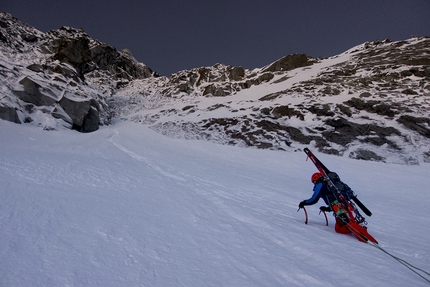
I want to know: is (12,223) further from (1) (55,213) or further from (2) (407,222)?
(2) (407,222)

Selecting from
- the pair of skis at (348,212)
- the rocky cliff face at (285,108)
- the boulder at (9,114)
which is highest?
the rocky cliff face at (285,108)

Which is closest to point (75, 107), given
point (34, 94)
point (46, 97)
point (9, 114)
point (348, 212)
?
point (46, 97)

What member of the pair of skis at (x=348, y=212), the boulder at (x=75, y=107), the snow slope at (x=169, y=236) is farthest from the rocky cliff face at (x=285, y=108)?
the pair of skis at (x=348, y=212)

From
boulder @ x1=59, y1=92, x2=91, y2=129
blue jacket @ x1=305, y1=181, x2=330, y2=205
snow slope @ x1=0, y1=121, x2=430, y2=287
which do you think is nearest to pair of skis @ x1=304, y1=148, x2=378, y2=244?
blue jacket @ x1=305, y1=181, x2=330, y2=205

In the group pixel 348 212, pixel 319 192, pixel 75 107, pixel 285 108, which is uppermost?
pixel 285 108

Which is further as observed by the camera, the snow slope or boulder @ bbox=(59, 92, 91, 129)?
boulder @ bbox=(59, 92, 91, 129)

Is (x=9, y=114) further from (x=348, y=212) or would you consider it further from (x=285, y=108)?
(x=285, y=108)

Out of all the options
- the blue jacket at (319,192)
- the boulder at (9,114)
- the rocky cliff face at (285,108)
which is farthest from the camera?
the rocky cliff face at (285,108)

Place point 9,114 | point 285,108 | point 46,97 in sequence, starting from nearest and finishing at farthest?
1. point 9,114
2. point 46,97
3. point 285,108

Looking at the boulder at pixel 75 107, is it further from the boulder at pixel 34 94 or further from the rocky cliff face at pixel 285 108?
the boulder at pixel 34 94

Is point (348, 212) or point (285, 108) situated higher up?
point (285, 108)

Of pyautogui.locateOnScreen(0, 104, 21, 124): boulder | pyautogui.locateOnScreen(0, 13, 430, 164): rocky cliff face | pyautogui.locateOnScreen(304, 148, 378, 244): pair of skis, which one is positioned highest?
pyautogui.locateOnScreen(0, 13, 430, 164): rocky cliff face

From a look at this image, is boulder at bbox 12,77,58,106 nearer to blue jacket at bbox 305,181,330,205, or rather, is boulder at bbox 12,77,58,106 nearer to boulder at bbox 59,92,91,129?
boulder at bbox 59,92,91,129

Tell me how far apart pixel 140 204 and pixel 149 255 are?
2.13 m
